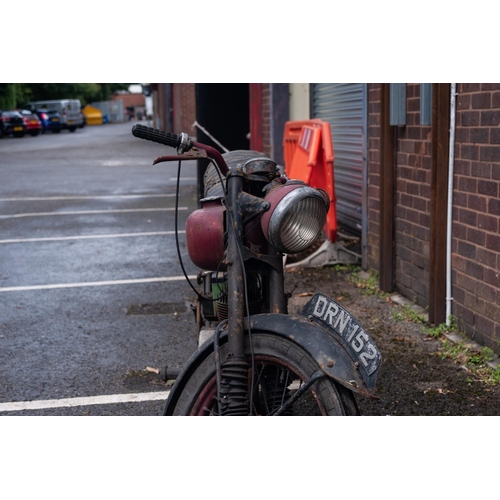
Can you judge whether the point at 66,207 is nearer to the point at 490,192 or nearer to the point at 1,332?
the point at 1,332

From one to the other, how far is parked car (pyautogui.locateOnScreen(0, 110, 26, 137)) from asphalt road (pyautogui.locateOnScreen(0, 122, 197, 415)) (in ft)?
58.7

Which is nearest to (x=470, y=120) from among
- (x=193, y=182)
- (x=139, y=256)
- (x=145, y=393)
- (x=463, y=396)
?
(x=463, y=396)

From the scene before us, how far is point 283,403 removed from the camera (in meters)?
3.19

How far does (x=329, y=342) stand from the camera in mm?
3006

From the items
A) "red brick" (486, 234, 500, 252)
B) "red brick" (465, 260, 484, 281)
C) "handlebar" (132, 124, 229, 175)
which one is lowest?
"red brick" (465, 260, 484, 281)

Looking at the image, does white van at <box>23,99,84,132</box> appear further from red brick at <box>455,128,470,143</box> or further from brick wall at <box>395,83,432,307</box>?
red brick at <box>455,128,470,143</box>

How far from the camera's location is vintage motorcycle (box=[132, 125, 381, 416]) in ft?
9.72

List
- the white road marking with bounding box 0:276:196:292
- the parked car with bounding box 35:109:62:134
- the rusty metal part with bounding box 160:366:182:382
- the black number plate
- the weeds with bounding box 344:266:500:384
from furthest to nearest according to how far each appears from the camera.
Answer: the parked car with bounding box 35:109:62:134, the white road marking with bounding box 0:276:196:292, the weeds with bounding box 344:266:500:384, the rusty metal part with bounding box 160:366:182:382, the black number plate

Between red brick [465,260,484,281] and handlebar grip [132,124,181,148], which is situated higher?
handlebar grip [132,124,181,148]

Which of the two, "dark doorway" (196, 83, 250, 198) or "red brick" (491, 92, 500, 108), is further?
"dark doorway" (196, 83, 250, 198)

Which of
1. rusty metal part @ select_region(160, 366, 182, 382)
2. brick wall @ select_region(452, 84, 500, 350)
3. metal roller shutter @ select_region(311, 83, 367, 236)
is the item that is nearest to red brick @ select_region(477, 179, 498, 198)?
brick wall @ select_region(452, 84, 500, 350)

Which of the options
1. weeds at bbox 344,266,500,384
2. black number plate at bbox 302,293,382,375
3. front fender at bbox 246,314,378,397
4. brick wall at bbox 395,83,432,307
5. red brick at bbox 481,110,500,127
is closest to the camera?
front fender at bbox 246,314,378,397

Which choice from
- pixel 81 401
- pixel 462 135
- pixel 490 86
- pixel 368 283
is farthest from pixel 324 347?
pixel 368 283
